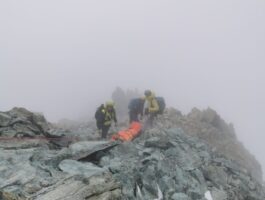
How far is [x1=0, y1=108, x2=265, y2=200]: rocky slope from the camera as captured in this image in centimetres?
1307

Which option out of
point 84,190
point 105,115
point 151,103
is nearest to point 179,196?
point 84,190

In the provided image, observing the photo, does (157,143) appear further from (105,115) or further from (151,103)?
(151,103)

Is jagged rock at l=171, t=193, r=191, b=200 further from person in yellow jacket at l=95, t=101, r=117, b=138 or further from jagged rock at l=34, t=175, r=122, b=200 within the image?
person in yellow jacket at l=95, t=101, r=117, b=138

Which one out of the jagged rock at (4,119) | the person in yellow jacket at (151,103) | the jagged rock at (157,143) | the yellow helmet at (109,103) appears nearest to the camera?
the jagged rock at (4,119)

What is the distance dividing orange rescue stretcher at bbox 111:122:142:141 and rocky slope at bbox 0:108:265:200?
23.6 inches

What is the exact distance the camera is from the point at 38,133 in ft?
70.8

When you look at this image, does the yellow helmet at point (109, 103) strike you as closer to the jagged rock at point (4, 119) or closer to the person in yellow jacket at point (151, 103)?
the person in yellow jacket at point (151, 103)

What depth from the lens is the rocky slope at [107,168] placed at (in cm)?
1307

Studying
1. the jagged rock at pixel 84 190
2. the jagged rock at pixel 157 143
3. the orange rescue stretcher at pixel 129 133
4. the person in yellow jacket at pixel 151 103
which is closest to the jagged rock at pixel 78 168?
the jagged rock at pixel 84 190

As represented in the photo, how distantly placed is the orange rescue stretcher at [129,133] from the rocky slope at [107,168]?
600mm

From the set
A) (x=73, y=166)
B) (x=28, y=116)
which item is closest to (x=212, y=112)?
(x=28, y=116)

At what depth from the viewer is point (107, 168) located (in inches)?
623

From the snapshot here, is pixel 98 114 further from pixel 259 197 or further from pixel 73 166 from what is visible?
pixel 259 197

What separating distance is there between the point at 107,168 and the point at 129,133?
328 inches
